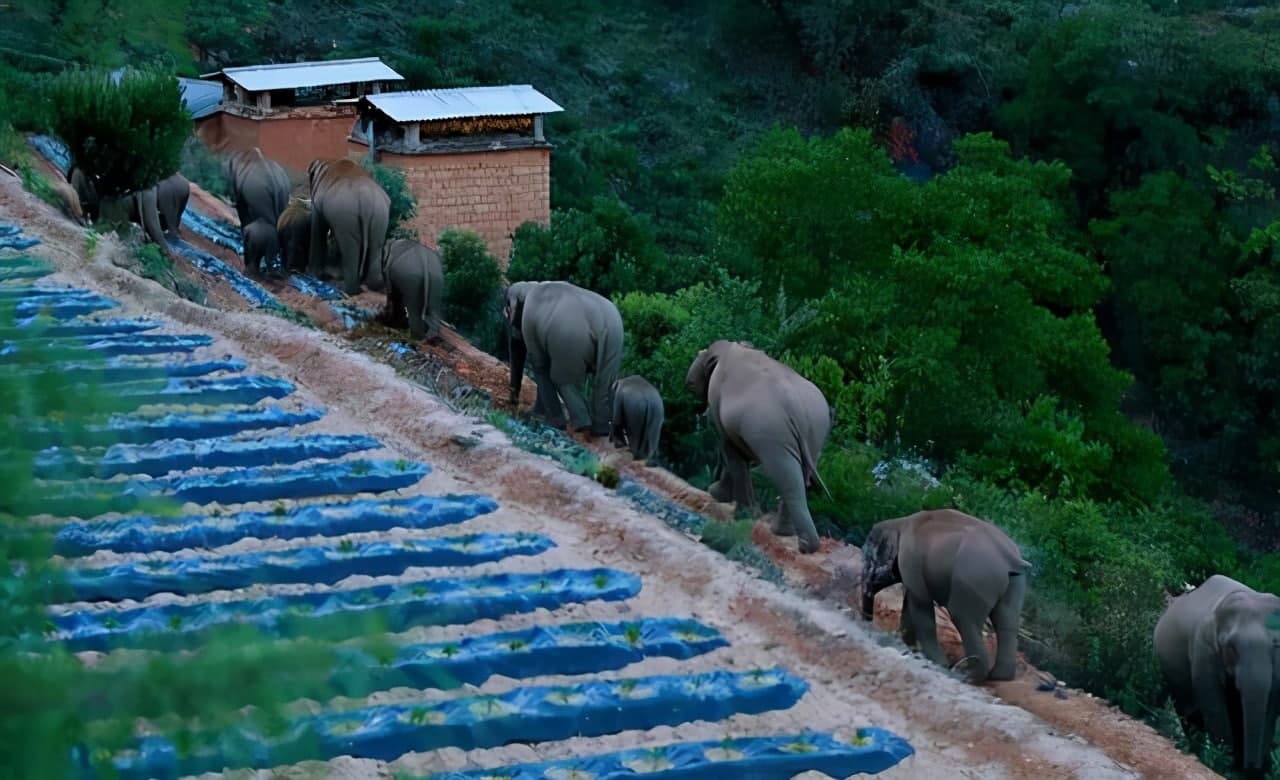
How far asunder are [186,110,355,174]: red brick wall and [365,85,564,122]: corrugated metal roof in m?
1.42

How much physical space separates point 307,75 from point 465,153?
3.75 meters

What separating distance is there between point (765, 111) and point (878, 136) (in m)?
3.61

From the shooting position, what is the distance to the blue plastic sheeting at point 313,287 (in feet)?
57.8

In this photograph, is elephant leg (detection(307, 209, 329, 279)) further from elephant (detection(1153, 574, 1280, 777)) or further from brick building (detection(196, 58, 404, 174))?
elephant (detection(1153, 574, 1280, 777))

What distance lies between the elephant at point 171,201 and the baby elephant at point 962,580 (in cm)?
1047

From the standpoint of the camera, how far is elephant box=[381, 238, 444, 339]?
16.3 metres

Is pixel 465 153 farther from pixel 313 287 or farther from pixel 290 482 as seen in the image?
pixel 290 482

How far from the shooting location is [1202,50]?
38719 millimetres

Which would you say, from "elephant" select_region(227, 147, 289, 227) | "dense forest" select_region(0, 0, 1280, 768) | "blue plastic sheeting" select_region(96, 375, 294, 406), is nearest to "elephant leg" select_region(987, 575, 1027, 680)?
"dense forest" select_region(0, 0, 1280, 768)

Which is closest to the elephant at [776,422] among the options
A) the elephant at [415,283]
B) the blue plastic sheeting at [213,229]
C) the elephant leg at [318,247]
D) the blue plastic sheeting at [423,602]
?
the blue plastic sheeting at [423,602]

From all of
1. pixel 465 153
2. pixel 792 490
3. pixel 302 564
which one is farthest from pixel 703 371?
pixel 465 153

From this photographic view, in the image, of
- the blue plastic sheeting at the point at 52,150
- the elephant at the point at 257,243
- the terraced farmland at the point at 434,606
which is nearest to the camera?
the terraced farmland at the point at 434,606

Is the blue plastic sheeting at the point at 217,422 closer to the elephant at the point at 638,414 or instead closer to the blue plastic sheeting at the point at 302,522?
the blue plastic sheeting at the point at 302,522

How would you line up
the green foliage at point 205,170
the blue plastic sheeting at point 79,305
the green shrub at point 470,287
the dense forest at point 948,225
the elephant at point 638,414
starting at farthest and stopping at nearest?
the green foliage at point 205,170
the green shrub at point 470,287
the dense forest at point 948,225
the elephant at point 638,414
the blue plastic sheeting at point 79,305
